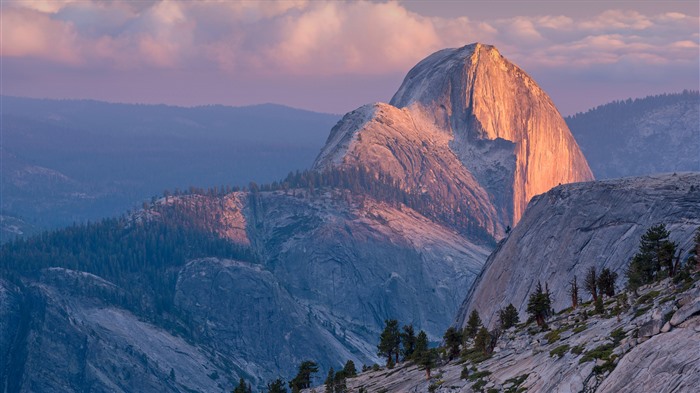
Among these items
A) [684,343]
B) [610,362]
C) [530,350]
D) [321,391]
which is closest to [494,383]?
[530,350]

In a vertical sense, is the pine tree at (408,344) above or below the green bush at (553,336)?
below

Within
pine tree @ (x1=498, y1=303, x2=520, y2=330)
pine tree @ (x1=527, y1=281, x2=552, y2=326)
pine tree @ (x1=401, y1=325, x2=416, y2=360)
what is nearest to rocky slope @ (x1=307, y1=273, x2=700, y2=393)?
pine tree @ (x1=527, y1=281, x2=552, y2=326)

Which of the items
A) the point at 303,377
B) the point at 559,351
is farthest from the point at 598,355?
the point at 303,377

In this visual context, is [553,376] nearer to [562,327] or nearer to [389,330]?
[562,327]

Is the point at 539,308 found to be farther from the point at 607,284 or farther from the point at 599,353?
the point at 599,353

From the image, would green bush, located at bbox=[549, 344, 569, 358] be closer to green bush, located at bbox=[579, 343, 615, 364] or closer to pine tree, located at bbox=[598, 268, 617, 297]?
green bush, located at bbox=[579, 343, 615, 364]

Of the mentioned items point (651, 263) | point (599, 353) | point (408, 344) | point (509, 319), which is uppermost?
point (651, 263)

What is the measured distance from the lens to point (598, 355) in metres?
113

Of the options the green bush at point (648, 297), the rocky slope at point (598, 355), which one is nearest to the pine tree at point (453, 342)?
the rocky slope at point (598, 355)

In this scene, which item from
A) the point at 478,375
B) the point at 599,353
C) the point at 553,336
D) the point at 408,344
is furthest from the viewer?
the point at 408,344

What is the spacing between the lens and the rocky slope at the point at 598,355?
334 ft

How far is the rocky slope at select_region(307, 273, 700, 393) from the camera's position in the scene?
334 feet

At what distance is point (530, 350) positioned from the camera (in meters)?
135

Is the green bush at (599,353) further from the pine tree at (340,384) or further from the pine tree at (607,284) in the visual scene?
the pine tree at (340,384)
